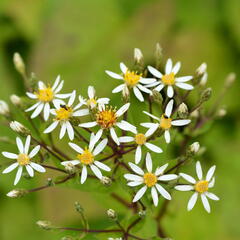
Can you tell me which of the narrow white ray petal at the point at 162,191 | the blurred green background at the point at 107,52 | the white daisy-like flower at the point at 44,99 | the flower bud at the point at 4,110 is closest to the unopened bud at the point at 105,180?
the narrow white ray petal at the point at 162,191

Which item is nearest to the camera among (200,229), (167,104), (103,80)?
(167,104)

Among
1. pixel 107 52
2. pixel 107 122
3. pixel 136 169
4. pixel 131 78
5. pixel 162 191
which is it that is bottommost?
pixel 162 191

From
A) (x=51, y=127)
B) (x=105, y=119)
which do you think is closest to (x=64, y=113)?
(x=51, y=127)

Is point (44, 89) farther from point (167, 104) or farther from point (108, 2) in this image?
point (108, 2)

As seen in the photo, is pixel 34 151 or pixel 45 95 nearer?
pixel 34 151

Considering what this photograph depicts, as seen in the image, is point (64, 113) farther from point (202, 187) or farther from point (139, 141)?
point (202, 187)

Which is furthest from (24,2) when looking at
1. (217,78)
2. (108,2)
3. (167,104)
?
(167,104)

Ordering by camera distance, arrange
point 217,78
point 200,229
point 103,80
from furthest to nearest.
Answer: point 217,78 → point 103,80 → point 200,229
